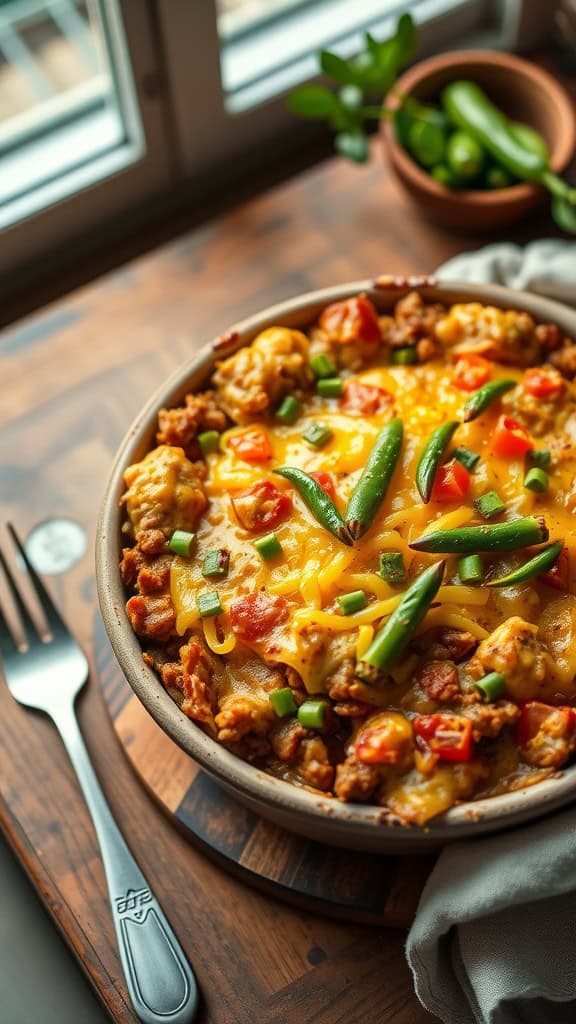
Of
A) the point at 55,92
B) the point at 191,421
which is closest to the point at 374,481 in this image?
the point at 191,421

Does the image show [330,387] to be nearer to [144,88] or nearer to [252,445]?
[252,445]

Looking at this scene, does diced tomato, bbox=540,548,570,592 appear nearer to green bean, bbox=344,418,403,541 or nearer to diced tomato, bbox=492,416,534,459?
diced tomato, bbox=492,416,534,459

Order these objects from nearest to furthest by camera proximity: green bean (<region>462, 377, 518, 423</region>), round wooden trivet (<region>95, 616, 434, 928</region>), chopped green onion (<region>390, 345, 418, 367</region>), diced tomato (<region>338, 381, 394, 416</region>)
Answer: round wooden trivet (<region>95, 616, 434, 928</region>), green bean (<region>462, 377, 518, 423</region>), diced tomato (<region>338, 381, 394, 416</region>), chopped green onion (<region>390, 345, 418, 367</region>)

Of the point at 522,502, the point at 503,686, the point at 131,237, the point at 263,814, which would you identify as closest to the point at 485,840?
the point at 503,686

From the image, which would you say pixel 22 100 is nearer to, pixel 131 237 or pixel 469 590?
pixel 131 237

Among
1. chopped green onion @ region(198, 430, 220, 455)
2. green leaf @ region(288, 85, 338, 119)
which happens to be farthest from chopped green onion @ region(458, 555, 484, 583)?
green leaf @ region(288, 85, 338, 119)
